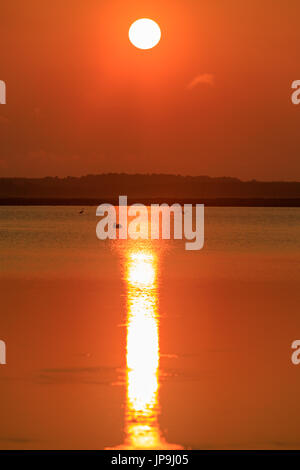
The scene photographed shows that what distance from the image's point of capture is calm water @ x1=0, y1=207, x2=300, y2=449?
399 inches

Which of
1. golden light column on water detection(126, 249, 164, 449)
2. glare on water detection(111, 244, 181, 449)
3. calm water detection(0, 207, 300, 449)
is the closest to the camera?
glare on water detection(111, 244, 181, 449)

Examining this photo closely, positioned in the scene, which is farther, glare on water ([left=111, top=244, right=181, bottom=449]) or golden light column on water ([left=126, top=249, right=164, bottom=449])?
golden light column on water ([left=126, top=249, right=164, bottom=449])

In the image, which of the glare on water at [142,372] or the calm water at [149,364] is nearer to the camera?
the glare on water at [142,372]

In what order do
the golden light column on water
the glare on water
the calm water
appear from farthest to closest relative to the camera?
the calm water → the golden light column on water → the glare on water

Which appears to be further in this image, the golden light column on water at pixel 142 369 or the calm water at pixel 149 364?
the calm water at pixel 149 364

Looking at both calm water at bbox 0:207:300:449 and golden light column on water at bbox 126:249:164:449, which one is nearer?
golden light column on water at bbox 126:249:164:449

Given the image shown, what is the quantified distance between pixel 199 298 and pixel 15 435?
13160 millimetres

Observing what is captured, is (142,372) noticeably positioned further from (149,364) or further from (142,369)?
(149,364)

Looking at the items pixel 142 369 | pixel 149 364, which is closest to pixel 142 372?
pixel 142 369

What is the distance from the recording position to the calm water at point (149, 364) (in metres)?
10.1

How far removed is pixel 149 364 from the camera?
44.6 feet

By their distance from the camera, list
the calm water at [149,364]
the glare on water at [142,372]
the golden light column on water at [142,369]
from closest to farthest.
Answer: the glare on water at [142,372]
the golden light column on water at [142,369]
the calm water at [149,364]

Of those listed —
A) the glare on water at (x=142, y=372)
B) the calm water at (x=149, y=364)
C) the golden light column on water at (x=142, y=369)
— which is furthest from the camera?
the calm water at (x=149, y=364)

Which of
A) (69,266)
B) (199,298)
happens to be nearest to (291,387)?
(199,298)
